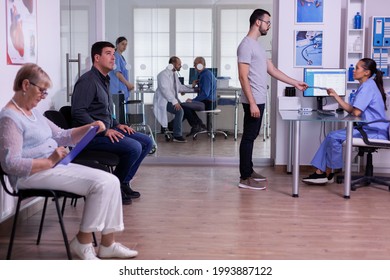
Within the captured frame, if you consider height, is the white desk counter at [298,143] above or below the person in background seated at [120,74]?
below

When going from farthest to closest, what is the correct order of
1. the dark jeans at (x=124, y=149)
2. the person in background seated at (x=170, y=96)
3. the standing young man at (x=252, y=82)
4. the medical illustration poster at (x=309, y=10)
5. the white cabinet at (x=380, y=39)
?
the person in background seated at (x=170, y=96)
the white cabinet at (x=380, y=39)
the medical illustration poster at (x=309, y=10)
the standing young man at (x=252, y=82)
the dark jeans at (x=124, y=149)

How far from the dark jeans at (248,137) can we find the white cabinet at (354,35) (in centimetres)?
162

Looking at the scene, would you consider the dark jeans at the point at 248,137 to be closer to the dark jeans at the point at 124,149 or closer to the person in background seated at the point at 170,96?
the dark jeans at the point at 124,149

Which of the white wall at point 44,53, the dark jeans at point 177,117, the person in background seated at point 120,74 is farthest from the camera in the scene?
the dark jeans at point 177,117

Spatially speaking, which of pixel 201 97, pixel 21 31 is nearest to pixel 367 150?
pixel 201 97

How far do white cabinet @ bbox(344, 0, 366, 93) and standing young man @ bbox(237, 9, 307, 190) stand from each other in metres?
1.41

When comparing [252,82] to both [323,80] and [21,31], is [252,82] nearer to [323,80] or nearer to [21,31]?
[323,80]

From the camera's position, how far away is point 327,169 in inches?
243

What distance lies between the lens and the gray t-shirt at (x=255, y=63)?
574 centimetres

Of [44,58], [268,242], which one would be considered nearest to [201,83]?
[44,58]

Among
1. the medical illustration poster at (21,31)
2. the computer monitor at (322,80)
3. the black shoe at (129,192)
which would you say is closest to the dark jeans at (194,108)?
the computer monitor at (322,80)
